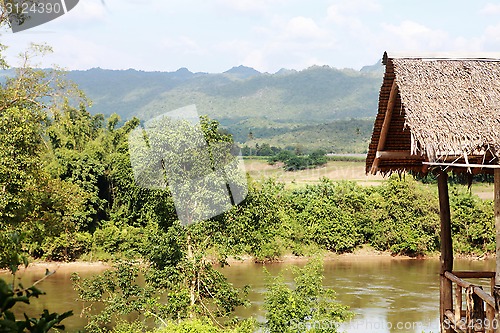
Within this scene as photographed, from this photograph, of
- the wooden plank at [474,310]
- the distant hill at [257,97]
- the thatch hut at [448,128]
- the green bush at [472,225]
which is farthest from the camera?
the distant hill at [257,97]

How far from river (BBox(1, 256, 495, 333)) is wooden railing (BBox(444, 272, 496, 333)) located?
5.00 m

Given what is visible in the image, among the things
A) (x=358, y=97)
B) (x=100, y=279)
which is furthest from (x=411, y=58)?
(x=358, y=97)

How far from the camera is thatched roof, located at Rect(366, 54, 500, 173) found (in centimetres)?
421

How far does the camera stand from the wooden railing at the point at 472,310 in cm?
407

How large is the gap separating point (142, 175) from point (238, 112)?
60040 millimetres

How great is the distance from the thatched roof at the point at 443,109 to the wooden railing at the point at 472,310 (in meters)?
0.76

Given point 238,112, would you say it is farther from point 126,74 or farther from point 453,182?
point 453,182

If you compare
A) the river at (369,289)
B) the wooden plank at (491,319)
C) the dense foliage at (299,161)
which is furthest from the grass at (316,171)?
the wooden plank at (491,319)

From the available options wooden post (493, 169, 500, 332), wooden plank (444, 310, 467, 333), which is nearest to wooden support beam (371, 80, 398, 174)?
wooden post (493, 169, 500, 332)

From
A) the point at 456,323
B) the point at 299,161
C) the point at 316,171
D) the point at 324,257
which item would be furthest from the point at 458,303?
the point at 299,161

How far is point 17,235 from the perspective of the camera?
190cm

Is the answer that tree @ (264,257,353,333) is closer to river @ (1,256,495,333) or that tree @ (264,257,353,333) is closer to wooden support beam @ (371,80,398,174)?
river @ (1,256,495,333)

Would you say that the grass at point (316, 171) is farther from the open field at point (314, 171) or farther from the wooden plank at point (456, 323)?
the wooden plank at point (456, 323)

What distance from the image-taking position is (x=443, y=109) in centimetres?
448
